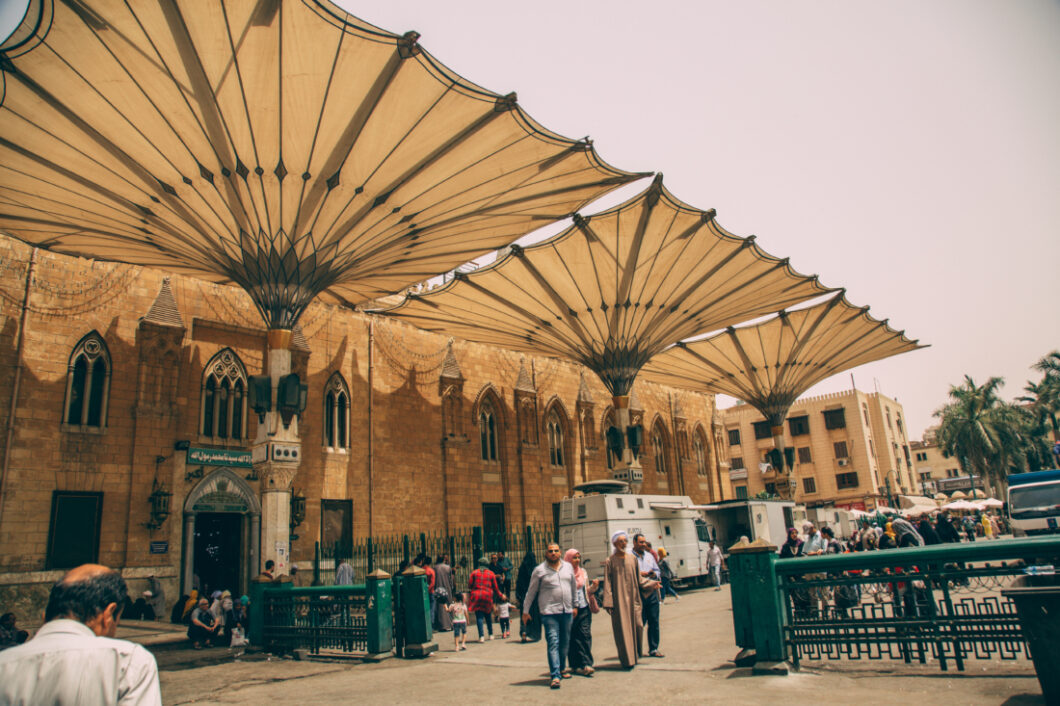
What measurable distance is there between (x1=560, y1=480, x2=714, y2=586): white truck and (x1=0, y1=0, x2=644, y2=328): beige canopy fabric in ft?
26.0

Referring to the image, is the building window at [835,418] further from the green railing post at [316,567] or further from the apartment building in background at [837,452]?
the green railing post at [316,567]

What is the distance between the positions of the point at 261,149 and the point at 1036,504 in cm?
2297

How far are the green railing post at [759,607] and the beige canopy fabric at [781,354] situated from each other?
833 inches

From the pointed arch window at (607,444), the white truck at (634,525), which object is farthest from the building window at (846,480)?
the white truck at (634,525)

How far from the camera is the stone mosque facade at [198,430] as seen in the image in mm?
15672

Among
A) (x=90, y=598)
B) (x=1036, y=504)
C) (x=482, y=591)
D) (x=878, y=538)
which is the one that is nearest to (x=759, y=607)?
(x=482, y=591)

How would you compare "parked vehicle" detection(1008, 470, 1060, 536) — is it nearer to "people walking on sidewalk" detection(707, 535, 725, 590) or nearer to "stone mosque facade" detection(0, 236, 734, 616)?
"people walking on sidewalk" detection(707, 535, 725, 590)

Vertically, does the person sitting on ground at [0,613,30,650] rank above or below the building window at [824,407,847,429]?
below

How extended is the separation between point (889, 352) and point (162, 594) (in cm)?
2995

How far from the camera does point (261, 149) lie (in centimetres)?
1339

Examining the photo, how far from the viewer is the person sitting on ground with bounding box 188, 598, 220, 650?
12.6 metres

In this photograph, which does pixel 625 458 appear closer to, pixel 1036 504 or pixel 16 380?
pixel 1036 504

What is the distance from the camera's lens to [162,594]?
1617 cm

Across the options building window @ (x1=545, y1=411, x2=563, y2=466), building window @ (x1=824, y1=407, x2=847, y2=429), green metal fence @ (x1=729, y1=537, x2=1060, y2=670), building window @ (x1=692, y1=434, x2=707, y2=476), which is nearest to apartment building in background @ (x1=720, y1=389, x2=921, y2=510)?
building window @ (x1=824, y1=407, x2=847, y2=429)
